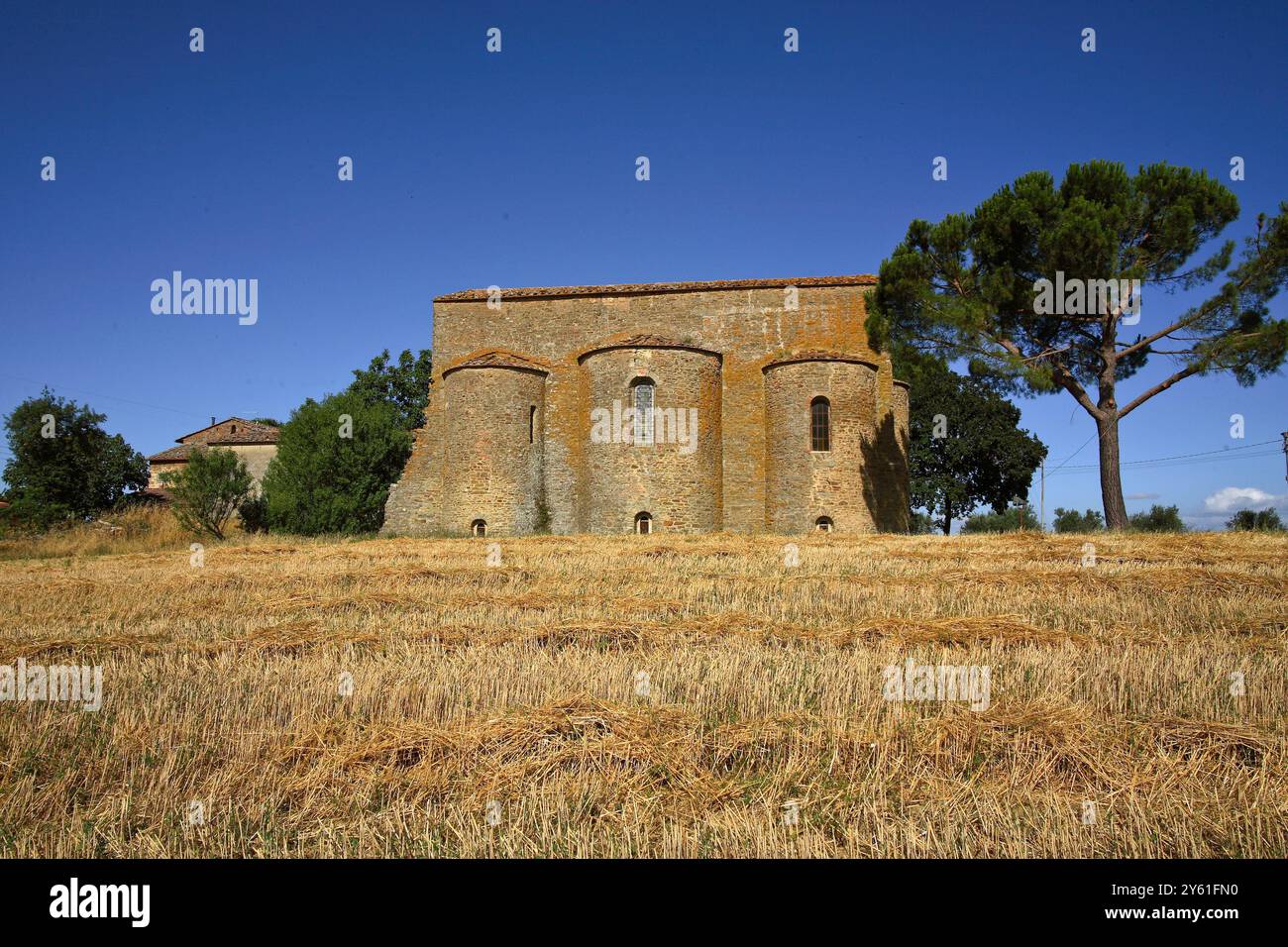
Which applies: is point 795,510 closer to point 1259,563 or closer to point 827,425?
point 827,425

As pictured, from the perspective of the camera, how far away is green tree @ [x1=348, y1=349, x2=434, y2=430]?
3884 cm

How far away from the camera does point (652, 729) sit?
147 inches

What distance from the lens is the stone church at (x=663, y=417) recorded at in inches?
959

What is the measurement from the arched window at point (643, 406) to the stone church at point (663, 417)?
5cm

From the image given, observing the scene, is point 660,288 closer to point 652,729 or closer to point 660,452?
point 660,452

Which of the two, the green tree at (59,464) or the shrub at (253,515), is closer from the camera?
the shrub at (253,515)

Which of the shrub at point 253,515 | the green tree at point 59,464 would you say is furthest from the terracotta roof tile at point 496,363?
the green tree at point 59,464

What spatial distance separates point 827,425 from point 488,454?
1147cm

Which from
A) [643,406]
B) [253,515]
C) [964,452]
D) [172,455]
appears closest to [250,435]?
[172,455]

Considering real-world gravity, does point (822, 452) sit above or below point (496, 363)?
below

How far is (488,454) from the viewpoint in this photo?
A: 82.4 feet

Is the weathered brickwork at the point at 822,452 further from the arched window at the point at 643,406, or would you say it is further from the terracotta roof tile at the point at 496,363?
the terracotta roof tile at the point at 496,363

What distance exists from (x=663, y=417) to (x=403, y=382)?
20.5m

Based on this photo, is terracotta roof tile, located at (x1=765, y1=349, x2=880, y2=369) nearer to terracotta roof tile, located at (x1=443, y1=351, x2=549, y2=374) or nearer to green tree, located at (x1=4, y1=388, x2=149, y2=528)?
terracotta roof tile, located at (x1=443, y1=351, x2=549, y2=374)
